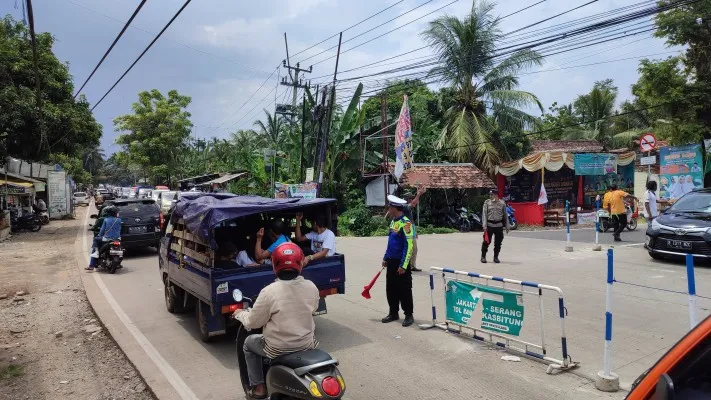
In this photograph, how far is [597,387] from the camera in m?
4.33

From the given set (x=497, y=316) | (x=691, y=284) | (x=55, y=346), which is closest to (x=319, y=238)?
(x=497, y=316)

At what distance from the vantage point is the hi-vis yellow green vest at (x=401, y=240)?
6.36m

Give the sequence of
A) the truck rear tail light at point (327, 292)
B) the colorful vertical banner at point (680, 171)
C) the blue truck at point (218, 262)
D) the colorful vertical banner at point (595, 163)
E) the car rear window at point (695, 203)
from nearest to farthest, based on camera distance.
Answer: the blue truck at point (218, 262), the truck rear tail light at point (327, 292), the car rear window at point (695, 203), the colorful vertical banner at point (680, 171), the colorful vertical banner at point (595, 163)

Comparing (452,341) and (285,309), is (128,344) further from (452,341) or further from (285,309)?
(452,341)

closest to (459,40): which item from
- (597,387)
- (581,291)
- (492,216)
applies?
(492,216)

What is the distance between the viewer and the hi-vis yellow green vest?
20.9ft

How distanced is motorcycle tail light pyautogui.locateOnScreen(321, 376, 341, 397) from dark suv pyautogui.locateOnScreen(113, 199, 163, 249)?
11637mm

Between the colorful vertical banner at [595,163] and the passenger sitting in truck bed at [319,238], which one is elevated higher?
the colorful vertical banner at [595,163]

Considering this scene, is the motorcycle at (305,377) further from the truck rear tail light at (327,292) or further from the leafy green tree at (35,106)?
the leafy green tree at (35,106)

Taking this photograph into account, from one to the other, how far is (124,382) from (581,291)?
22.9 feet

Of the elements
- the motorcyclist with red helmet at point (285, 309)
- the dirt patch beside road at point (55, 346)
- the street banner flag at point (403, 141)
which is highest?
the street banner flag at point (403, 141)

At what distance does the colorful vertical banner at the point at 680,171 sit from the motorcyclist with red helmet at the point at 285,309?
1969 centimetres

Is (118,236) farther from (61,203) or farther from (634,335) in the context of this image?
(61,203)

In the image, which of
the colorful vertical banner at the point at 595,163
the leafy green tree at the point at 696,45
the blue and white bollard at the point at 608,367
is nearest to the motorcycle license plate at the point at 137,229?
the blue and white bollard at the point at 608,367
